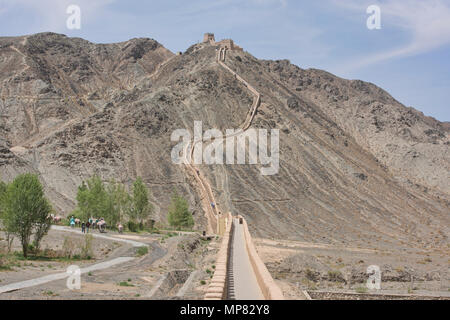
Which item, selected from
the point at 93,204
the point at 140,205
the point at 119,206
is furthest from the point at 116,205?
the point at 93,204

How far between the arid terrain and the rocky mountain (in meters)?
0.25

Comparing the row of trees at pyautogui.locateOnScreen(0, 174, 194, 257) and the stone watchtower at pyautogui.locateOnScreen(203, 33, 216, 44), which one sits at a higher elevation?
the stone watchtower at pyautogui.locateOnScreen(203, 33, 216, 44)

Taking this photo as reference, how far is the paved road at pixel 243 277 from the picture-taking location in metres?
13.1

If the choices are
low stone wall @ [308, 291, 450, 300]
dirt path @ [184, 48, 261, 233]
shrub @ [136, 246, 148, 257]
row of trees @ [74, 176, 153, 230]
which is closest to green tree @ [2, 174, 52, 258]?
shrub @ [136, 246, 148, 257]

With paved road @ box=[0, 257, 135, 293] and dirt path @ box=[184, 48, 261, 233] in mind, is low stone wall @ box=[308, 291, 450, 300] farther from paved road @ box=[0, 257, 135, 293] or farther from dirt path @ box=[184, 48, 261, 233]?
dirt path @ box=[184, 48, 261, 233]

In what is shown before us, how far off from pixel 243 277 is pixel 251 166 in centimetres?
4498

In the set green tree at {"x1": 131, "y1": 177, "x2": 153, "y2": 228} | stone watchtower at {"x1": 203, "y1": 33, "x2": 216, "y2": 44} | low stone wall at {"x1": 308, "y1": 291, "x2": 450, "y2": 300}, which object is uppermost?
stone watchtower at {"x1": 203, "y1": 33, "x2": 216, "y2": 44}

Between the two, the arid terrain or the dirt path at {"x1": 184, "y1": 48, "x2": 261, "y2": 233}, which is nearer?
the arid terrain

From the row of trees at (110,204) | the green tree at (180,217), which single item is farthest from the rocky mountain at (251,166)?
the row of trees at (110,204)

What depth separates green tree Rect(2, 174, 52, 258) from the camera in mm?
23500

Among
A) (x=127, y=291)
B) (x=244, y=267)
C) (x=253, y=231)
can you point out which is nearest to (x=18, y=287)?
(x=127, y=291)

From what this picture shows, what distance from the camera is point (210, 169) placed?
5906 centimetres

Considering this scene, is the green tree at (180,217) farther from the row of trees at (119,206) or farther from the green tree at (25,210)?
the green tree at (25,210)
